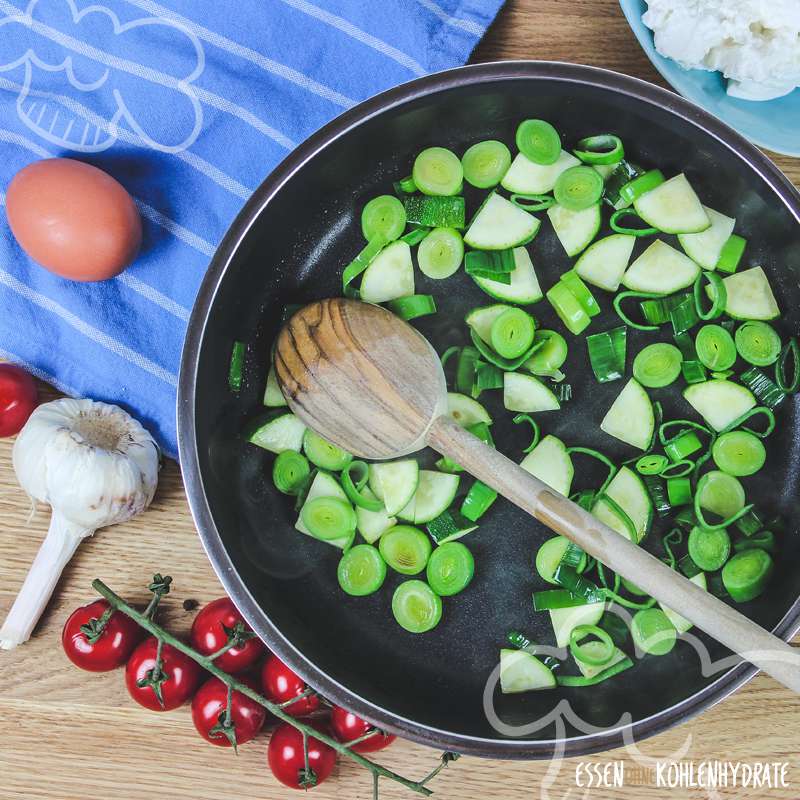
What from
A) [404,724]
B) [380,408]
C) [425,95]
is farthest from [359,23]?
[404,724]

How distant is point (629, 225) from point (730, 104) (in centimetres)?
23

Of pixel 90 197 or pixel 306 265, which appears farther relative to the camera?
pixel 306 265

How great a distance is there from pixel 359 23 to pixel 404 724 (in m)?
1.10

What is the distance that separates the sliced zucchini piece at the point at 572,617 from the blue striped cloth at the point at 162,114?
0.70 meters

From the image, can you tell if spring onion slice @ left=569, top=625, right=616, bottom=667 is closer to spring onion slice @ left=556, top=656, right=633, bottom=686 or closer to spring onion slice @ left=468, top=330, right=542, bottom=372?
spring onion slice @ left=556, top=656, right=633, bottom=686

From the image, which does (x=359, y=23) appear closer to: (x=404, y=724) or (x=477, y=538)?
(x=477, y=538)

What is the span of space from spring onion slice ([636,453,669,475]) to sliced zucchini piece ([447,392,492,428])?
252mm

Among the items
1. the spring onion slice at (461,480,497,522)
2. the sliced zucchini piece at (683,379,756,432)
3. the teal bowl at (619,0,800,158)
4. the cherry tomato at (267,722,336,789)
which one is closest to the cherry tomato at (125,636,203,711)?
the cherry tomato at (267,722,336,789)

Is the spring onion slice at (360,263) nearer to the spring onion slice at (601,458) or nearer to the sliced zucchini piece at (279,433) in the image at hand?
the sliced zucchini piece at (279,433)

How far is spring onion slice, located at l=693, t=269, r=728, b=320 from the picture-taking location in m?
1.28

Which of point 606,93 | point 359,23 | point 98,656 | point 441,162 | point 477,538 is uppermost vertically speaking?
point 606,93

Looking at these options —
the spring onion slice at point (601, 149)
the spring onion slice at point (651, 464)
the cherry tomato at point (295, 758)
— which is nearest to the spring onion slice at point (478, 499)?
the spring onion slice at point (651, 464)

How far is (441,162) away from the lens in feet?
4.25

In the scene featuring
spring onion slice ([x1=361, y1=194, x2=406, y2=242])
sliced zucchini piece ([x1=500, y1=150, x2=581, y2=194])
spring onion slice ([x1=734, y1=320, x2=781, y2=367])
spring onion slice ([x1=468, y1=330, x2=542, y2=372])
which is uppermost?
sliced zucchini piece ([x1=500, y1=150, x2=581, y2=194])
